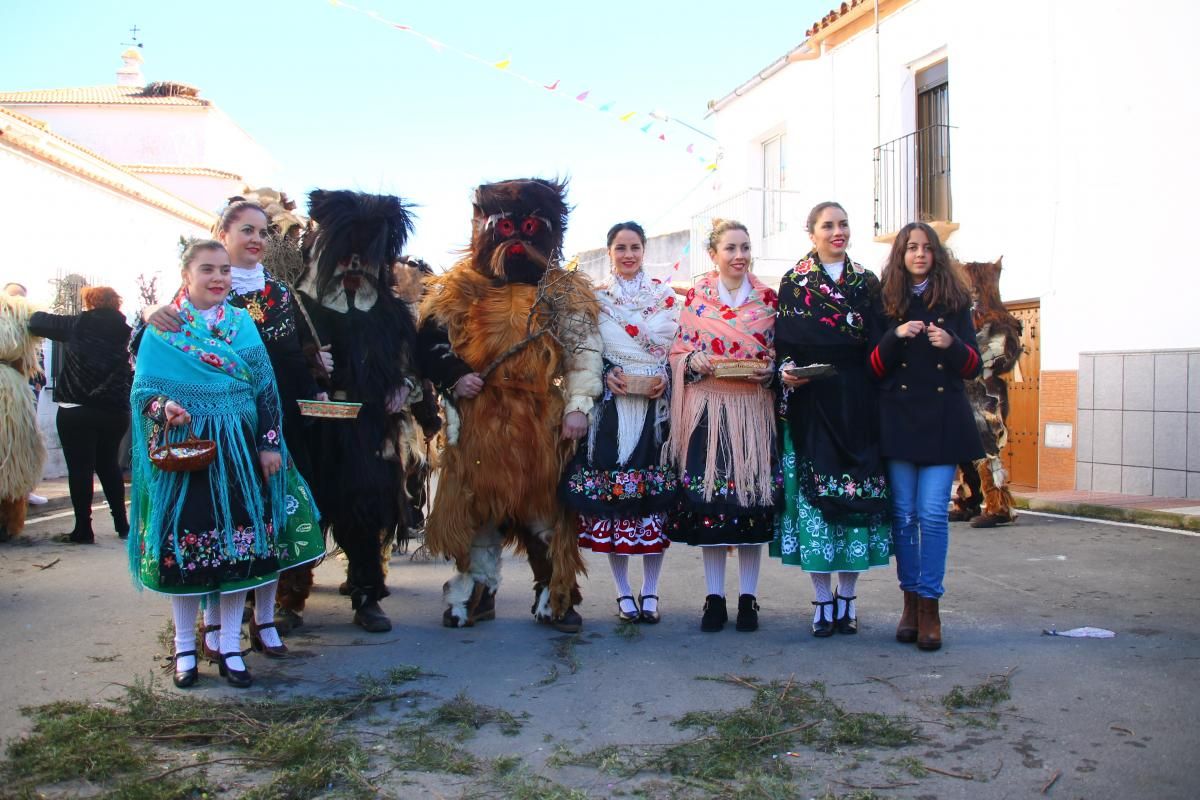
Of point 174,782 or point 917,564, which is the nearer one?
point 174,782

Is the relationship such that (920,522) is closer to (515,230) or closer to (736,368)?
(736,368)

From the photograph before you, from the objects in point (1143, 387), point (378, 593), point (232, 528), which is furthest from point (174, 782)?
point (1143, 387)

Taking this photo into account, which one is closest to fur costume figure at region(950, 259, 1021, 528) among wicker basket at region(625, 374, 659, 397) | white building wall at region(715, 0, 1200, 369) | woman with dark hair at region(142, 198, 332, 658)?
white building wall at region(715, 0, 1200, 369)

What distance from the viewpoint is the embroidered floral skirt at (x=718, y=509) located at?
5.01 metres

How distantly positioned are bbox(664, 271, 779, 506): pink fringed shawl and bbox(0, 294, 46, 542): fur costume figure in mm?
5371

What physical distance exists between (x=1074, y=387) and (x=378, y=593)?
835cm

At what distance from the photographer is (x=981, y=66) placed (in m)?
12.2

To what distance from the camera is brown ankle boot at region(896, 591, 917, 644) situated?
189 inches

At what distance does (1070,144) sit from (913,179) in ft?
10.2

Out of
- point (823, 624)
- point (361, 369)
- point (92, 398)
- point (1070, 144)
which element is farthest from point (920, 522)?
point (1070, 144)

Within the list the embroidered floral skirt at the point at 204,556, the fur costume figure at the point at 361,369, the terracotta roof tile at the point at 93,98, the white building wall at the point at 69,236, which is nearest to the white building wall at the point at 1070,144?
the fur costume figure at the point at 361,369

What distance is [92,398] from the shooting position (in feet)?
27.0

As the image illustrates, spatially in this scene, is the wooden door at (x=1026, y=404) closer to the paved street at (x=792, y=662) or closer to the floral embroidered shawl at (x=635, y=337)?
the paved street at (x=792, y=662)

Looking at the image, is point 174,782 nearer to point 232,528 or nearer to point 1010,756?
point 232,528
